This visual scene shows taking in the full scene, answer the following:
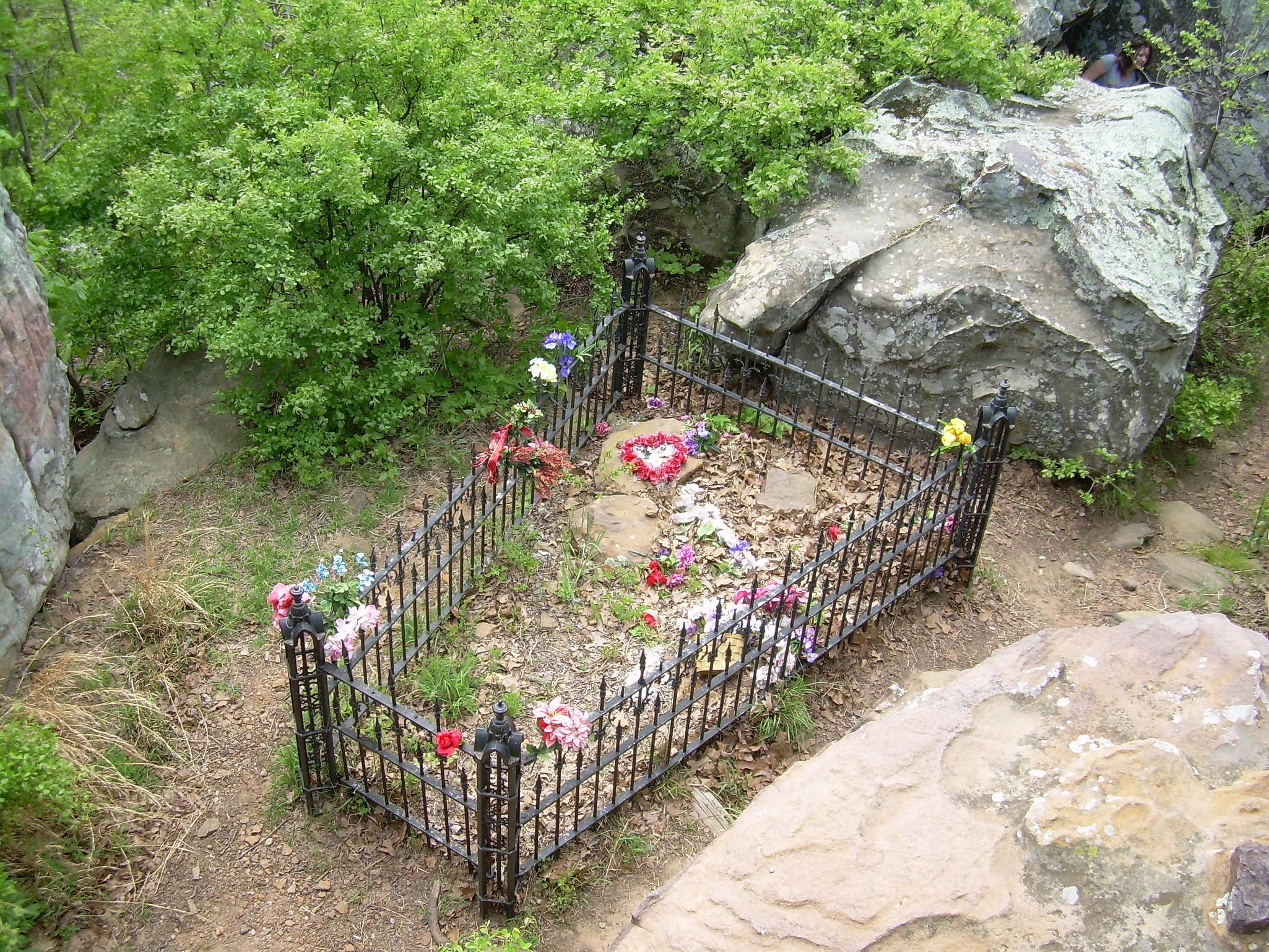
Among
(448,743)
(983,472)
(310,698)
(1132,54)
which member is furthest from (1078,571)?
(1132,54)

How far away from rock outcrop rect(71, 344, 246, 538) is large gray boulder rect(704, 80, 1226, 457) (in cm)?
364

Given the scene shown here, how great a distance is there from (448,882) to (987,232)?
551 cm

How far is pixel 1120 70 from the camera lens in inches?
399

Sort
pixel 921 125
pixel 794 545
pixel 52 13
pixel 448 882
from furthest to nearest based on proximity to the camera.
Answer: pixel 52 13
pixel 921 125
pixel 794 545
pixel 448 882

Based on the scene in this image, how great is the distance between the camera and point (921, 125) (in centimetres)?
786

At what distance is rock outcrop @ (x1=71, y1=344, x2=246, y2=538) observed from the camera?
6988mm

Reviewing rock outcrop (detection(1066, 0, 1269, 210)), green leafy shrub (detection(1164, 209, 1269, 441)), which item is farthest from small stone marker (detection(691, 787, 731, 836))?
rock outcrop (detection(1066, 0, 1269, 210))

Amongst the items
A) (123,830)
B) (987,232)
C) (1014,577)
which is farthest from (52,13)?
(1014,577)

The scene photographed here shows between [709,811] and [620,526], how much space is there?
2.03m

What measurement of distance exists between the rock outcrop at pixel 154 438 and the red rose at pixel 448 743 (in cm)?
351

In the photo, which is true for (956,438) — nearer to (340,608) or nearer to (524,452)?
(524,452)

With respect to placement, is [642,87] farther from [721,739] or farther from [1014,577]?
[721,739]

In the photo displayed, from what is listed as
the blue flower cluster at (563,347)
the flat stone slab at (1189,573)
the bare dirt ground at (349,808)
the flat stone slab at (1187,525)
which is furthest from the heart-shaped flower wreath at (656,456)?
the flat stone slab at (1187,525)

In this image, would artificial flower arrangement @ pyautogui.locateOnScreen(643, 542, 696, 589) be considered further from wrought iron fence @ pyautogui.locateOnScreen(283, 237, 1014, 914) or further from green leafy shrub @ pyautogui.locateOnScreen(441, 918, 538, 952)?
green leafy shrub @ pyautogui.locateOnScreen(441, 918, 538, 952)
